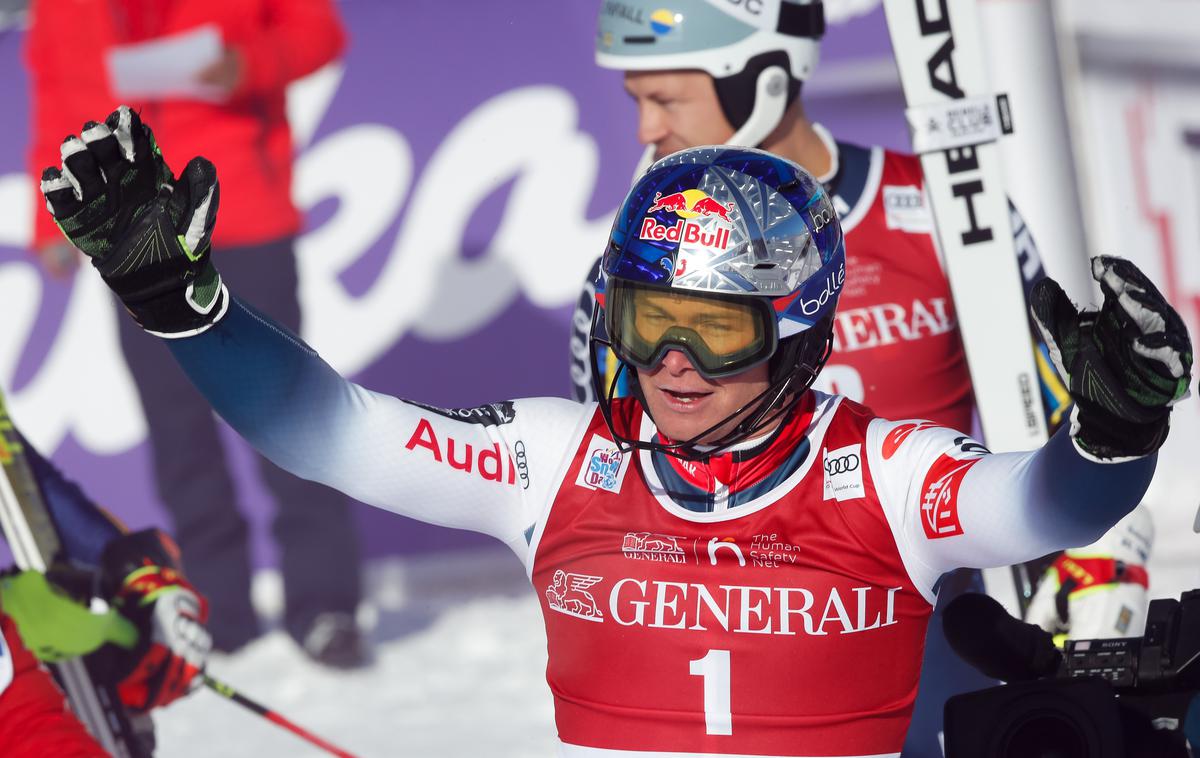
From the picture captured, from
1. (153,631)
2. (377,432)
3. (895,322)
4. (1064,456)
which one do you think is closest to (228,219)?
(153,631)

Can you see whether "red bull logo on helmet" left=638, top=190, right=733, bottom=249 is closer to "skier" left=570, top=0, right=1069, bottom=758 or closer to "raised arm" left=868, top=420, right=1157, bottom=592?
"raised arm" left=868, top=420, right=1157, bottom=592

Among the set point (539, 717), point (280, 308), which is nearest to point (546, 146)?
point (280, 308)

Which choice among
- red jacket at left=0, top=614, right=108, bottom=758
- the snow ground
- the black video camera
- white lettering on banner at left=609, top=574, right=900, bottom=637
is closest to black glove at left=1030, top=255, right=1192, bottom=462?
the black video camera

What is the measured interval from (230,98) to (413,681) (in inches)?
100

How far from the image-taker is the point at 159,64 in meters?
6.39

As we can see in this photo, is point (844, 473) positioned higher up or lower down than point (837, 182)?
lower down

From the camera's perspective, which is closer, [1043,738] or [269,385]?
[1043,738]

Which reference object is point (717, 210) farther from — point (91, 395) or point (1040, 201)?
point (91, 395)

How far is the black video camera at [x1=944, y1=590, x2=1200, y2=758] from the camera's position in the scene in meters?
2.39

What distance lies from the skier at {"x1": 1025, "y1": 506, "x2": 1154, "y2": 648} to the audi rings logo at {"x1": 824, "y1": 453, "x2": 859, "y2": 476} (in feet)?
3.85

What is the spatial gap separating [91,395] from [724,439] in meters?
4.66

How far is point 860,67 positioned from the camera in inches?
254

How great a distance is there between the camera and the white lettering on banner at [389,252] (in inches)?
261

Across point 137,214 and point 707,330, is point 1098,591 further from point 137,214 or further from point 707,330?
point 137,214
